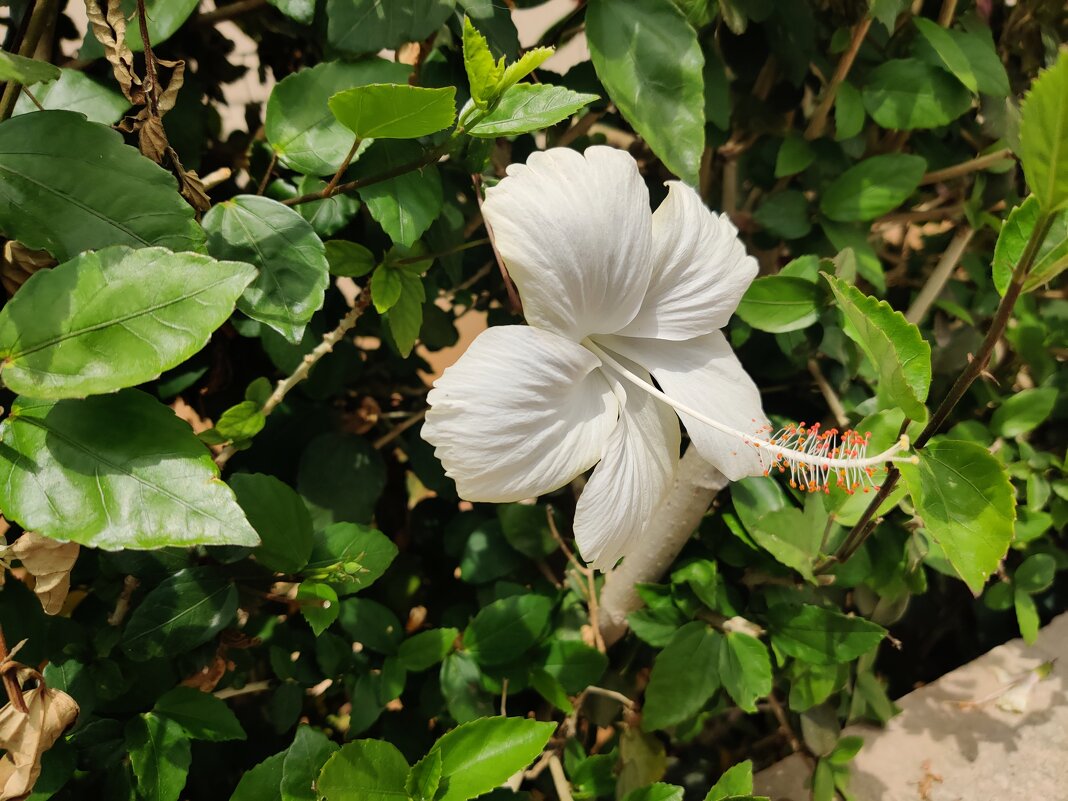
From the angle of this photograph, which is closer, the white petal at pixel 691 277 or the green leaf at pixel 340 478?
the white petal at pixel 691 277

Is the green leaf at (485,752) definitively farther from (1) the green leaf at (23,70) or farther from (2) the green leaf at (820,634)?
(1) the green leaf at (23,70)

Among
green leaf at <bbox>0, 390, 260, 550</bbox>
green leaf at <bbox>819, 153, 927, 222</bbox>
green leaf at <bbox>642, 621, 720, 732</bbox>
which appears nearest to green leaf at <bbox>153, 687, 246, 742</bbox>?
green leaf at <bbox>0, 390, 260, 550</bbox>

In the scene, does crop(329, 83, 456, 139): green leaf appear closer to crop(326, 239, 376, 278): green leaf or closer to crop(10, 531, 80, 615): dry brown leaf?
crop(326, 239, 376, 278): green leaf

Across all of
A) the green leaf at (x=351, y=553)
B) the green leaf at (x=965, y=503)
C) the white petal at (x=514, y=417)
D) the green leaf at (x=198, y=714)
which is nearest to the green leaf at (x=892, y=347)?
the green leaf at (x=965, y=503)

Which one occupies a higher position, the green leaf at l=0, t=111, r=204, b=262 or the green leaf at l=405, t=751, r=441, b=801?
the green leaf at l=0, t=111, r=204, b=262

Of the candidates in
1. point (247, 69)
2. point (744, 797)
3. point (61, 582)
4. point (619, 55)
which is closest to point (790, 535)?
point (744, 797)

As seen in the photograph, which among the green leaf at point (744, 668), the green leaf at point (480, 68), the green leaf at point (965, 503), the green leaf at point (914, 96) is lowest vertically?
the green leaf at point (744, 668)

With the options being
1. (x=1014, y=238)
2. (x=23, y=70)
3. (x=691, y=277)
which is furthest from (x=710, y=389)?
(x=23, y=70)

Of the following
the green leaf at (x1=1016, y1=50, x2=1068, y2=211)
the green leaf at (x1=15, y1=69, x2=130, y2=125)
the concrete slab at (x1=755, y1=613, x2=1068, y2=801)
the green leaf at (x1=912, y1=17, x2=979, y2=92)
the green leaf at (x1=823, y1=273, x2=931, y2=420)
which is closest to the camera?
the green leaf at (x1=1016, y1=50, x2=1068, y2=211)
